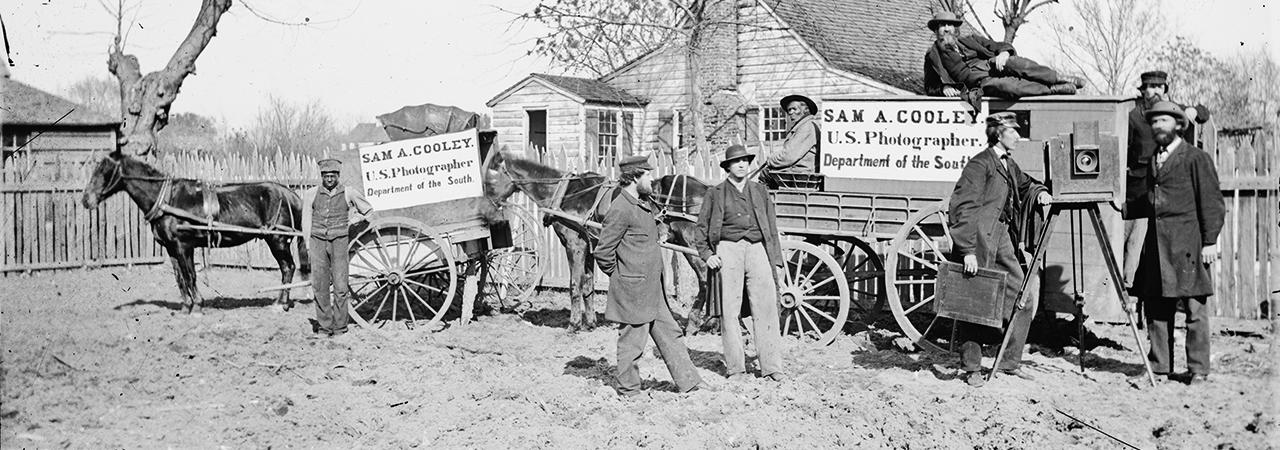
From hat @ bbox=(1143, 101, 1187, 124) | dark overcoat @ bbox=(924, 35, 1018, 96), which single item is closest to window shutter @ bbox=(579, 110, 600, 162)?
dark overcoat @ bbox=(924, 35, 1018, 96)

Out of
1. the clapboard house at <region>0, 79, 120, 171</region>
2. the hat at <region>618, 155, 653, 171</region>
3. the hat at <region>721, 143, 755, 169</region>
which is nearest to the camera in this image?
the hat at <region>618, 155, 653, 171</region>

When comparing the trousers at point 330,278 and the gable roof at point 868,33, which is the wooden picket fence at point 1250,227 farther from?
the gable roof at point 868,33

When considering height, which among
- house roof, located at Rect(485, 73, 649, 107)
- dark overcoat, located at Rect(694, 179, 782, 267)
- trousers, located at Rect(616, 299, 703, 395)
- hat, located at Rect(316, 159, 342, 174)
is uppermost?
house roof, located at Rect(485, 73, 649, 107)

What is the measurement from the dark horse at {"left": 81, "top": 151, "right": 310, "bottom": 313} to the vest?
224cm

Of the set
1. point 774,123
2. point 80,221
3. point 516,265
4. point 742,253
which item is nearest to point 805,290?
point 742,253

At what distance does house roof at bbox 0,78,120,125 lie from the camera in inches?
1346

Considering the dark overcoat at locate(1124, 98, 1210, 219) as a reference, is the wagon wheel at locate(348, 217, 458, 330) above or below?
below

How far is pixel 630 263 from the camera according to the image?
25.6 ft

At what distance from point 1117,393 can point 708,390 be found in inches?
113

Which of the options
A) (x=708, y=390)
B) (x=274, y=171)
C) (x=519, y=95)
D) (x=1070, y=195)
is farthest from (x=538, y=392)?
(x=519, y=95)

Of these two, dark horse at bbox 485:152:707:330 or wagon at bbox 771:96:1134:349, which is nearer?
wagon at bbox 771:96:1134:349

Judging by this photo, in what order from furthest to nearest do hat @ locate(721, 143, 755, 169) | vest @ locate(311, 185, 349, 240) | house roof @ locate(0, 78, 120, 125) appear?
1. house roof @ locate(0, 78, 120, 125)
2. vest @ locate(311, 185, 349, 240)
3. hat @ locate(721, 143, 755, 169)

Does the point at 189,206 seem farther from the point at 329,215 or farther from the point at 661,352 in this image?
the point at 661,352

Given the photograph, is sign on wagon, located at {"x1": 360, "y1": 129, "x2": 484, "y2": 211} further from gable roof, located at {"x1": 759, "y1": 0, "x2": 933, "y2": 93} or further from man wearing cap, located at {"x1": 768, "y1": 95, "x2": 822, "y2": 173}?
gable roof, located at {"x1": 759, "y1": 0, "x2": 933, "y2": 93}
